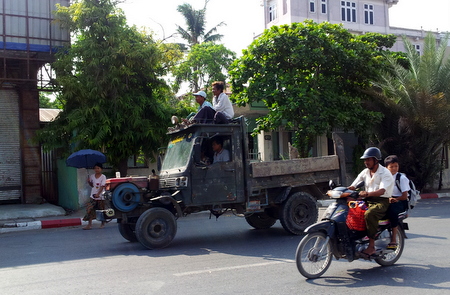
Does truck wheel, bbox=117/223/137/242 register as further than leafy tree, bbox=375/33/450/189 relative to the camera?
No

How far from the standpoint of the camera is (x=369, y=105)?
60.7 feet

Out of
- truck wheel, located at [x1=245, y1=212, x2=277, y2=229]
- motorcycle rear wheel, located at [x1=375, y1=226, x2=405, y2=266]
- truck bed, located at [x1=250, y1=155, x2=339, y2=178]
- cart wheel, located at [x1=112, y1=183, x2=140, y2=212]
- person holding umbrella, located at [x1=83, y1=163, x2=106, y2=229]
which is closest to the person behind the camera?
motorcycle rear wheel, located at [x1=375, y1=226, x2=405, y2=266]

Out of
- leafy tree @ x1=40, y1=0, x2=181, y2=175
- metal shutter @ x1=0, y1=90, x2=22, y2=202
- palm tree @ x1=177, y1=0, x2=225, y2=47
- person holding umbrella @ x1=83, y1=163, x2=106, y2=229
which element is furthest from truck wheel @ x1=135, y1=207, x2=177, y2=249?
palm tree @ x1=177, y1=0, x2=225, y2=47

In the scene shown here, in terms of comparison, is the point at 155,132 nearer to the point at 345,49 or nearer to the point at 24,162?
the point at 24,162

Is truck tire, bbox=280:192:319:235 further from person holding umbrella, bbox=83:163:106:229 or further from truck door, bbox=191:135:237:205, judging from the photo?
person holding umbrella, bbox=83:163:106:229

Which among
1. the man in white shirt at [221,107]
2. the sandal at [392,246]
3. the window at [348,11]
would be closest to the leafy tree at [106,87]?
the man in white shirt at [221,107]

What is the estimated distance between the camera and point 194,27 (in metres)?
35.8

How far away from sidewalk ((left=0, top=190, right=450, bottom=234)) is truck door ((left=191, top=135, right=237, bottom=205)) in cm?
611

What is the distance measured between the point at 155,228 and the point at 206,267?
1859 mm

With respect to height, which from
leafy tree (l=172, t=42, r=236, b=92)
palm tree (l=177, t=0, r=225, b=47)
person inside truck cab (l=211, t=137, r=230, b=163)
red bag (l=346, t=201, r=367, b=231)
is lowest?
red bag (l=346, t=201, r=367, b=231)

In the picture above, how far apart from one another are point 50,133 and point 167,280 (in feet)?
34.0

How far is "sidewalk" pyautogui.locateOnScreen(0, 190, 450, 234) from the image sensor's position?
41.7 feet

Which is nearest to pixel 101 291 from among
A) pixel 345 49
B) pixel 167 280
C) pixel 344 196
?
pixel 167 280

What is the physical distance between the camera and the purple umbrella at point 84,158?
13297mm
